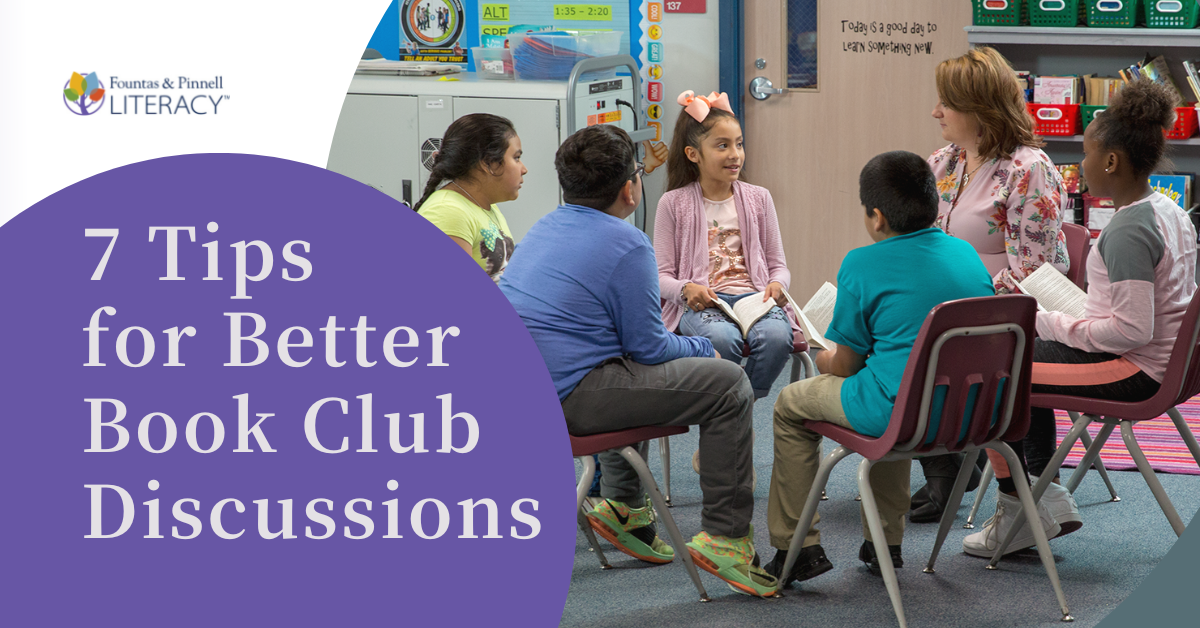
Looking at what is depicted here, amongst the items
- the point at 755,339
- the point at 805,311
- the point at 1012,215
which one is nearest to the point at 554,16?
the point at 755,339

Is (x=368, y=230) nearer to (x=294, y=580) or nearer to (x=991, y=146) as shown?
(x=294, y=580)

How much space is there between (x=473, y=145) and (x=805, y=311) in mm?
954

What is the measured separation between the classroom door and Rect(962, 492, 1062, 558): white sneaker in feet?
7.31

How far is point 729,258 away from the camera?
3.28 meters

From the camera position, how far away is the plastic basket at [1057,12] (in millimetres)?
4078

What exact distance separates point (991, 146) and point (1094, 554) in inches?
42.7

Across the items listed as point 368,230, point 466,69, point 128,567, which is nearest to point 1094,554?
point 368,230

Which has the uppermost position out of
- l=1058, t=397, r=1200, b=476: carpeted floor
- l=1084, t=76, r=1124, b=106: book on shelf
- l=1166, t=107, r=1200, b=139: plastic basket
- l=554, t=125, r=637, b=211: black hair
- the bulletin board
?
the bulletin board

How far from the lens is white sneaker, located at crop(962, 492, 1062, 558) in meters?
2.62

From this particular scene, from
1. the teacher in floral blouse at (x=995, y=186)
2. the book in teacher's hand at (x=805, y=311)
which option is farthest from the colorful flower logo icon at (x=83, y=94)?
the teacher in floral blouse at (x=995, y=186)

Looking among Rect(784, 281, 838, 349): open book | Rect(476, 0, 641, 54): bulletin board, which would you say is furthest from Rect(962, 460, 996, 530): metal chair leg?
Rect(476, 0, 641, 54): bulletin board

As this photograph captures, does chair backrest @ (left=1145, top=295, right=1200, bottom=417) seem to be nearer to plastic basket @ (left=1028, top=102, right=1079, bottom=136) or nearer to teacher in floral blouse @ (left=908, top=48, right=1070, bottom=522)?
teacher in floral blouse @ (left=908, top=48, right=1070, bottom=522)

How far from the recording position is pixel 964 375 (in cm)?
214

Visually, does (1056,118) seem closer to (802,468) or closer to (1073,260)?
(1073,260)
